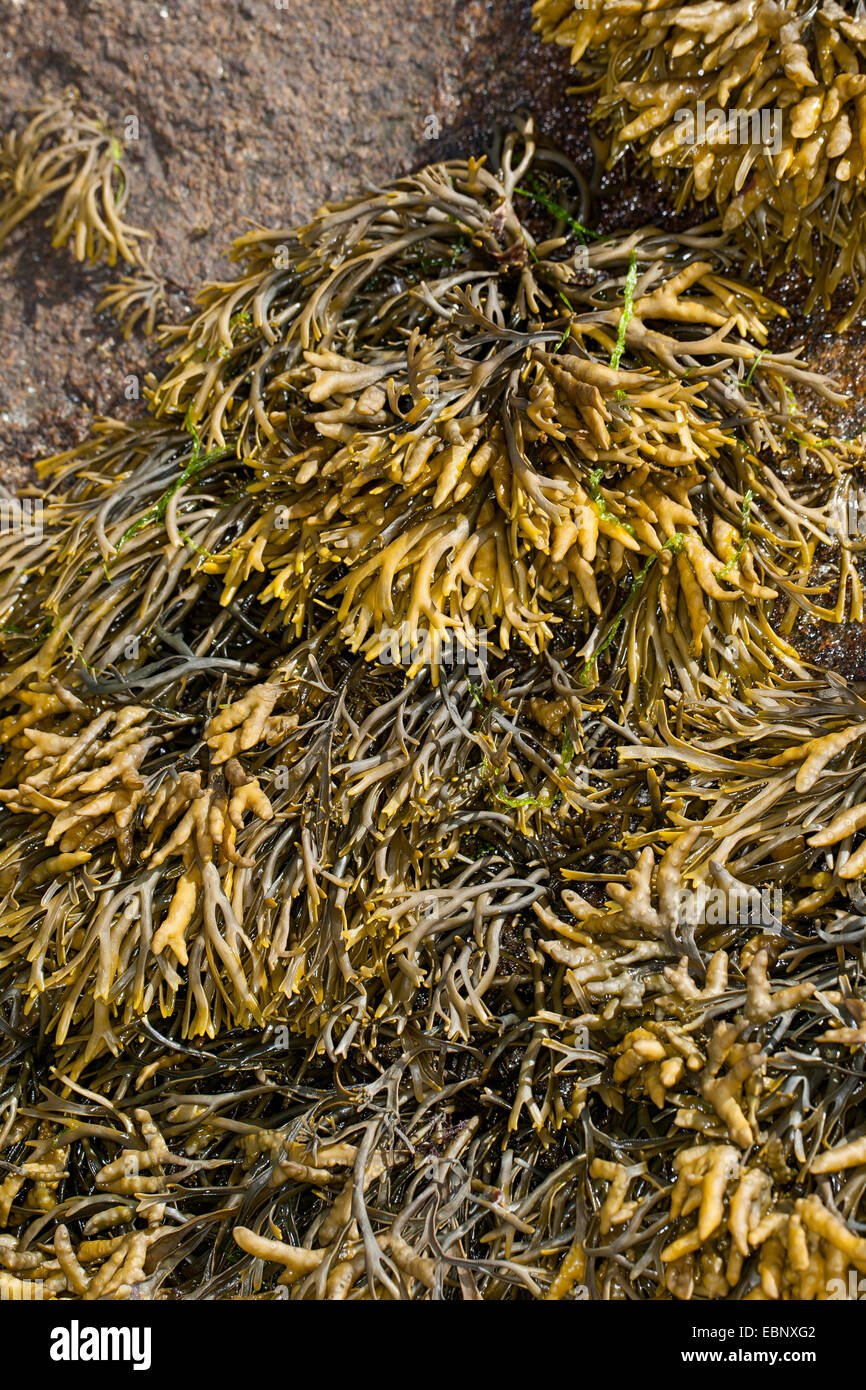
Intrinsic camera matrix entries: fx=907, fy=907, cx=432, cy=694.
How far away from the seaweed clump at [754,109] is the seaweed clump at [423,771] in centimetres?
15

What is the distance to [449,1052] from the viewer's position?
1.73 m

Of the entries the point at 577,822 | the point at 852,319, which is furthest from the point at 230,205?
the point at 577,822

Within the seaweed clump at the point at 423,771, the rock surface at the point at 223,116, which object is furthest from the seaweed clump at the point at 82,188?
the seaweed clump at the point at 423,771

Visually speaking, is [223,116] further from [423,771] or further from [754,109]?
[423,771]

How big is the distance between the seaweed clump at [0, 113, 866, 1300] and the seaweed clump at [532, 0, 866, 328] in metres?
0.15

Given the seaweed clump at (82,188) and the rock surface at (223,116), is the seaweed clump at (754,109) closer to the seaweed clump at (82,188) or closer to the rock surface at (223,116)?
the rock surface at (223,116)

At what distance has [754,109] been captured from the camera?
1606mm

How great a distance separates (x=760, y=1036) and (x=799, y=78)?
1571 mm

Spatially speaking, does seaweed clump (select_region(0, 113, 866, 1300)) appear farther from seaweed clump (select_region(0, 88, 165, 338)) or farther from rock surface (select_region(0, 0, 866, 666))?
seaweed clump (select_region(0, 88, 165, 338))

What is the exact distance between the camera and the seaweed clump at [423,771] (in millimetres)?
1494

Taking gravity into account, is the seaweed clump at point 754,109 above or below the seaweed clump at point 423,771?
above

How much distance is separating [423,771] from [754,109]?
132cm

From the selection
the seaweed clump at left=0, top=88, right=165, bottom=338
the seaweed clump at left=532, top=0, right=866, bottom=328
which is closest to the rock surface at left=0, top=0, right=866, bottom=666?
the seaweed clump at left=0, top=88, right=165, bottom=338

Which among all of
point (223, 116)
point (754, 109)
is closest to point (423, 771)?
point (754, 109)
